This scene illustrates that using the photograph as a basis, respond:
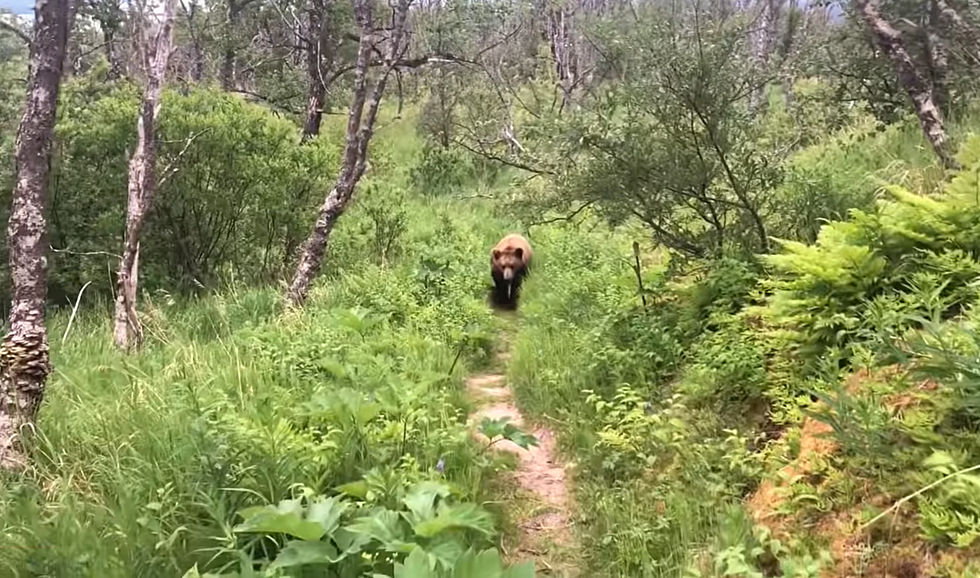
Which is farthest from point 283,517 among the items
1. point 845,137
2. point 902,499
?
point 845,137

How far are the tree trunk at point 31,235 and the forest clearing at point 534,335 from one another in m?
0.01

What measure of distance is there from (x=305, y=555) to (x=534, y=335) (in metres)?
3.95

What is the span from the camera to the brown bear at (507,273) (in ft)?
27.3

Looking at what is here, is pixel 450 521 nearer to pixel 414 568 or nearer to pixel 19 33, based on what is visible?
pixel 414 568

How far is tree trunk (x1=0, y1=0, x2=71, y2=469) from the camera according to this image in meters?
4.01

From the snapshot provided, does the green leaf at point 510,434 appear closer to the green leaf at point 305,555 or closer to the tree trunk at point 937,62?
the green leaf at point 305,555

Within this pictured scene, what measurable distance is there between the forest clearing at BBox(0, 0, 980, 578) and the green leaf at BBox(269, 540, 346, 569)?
14mm

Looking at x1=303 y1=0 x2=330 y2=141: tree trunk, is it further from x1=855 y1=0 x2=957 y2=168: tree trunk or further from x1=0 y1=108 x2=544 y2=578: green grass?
x1=855 y1=0 x2=957 y2=168: tree trunk

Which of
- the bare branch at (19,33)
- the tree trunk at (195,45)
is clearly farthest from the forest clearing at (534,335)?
the tree trunk at (195,45)

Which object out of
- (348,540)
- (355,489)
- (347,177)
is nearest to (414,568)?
(348,540)

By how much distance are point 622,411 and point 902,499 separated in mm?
2055

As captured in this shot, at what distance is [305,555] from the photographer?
278 centimetres

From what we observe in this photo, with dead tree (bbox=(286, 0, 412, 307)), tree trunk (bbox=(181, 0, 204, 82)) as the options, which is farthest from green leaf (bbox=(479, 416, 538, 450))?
tree trunk (bbox=(181, 0, 204, 82))

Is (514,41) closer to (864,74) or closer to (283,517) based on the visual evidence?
(864,74)
